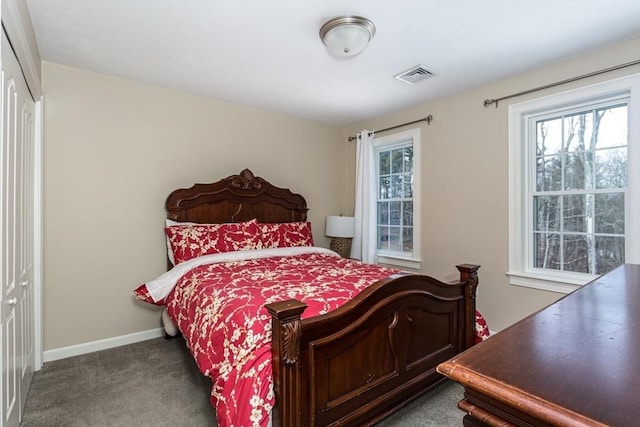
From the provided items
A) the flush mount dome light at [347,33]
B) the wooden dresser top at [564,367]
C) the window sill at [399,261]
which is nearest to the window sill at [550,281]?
the window sill at [399,261]

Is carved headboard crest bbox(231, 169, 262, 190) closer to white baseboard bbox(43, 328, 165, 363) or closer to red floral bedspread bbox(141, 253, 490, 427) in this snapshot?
red floral bedspread bbox(141, 253, 490, 427)

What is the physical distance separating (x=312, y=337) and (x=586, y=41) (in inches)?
108

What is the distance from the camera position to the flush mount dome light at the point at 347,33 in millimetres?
2018

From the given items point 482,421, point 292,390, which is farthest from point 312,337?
point 482,421

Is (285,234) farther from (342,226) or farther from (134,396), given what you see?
(134,396)

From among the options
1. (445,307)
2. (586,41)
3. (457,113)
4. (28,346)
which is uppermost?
(586,41)

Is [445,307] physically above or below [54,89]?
below

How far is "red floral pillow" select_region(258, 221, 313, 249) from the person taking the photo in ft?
11.4

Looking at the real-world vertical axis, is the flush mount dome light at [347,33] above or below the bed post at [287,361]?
above

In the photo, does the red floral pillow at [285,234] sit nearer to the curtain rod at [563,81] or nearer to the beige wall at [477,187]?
the beige wall at [477,187]

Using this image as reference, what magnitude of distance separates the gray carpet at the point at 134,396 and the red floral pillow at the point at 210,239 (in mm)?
887

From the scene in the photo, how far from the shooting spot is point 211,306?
6.35ft

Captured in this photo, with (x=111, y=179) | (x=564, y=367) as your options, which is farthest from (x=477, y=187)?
(x=111, y=179)

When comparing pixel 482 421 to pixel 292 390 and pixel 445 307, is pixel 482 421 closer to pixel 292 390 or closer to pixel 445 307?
pixel 292 390
